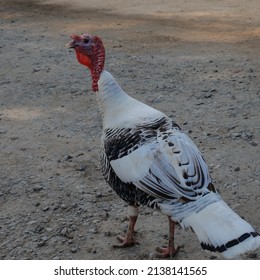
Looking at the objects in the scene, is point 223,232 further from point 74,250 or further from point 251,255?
point 74,250

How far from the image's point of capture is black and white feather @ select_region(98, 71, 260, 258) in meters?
3.77

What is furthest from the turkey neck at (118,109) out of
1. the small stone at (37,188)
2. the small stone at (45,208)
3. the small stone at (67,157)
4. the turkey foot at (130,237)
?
the small stone at (67,157)

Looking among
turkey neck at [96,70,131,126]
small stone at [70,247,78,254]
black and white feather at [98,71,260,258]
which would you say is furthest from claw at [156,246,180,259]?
turkey neck at [96,70,131,126]

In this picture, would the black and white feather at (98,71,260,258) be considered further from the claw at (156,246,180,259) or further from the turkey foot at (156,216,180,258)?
the claw at (156,246,180,259)

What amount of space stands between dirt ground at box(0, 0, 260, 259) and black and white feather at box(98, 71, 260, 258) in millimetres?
781

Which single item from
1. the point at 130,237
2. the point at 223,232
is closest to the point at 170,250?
the point at 130,237

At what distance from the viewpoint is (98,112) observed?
25.3 feet

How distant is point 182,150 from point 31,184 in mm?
2301

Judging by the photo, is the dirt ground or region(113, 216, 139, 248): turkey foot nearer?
region(113, 216, 139, 248): turkey foot

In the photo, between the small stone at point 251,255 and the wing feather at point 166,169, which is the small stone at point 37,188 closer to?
the wing feather at point 166,169

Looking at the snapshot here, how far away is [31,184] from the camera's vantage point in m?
5.92

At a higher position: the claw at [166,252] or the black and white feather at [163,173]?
the black and white feather at [163,173]

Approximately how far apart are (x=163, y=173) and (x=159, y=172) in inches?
1.3

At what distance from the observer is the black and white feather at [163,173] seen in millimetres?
3770
